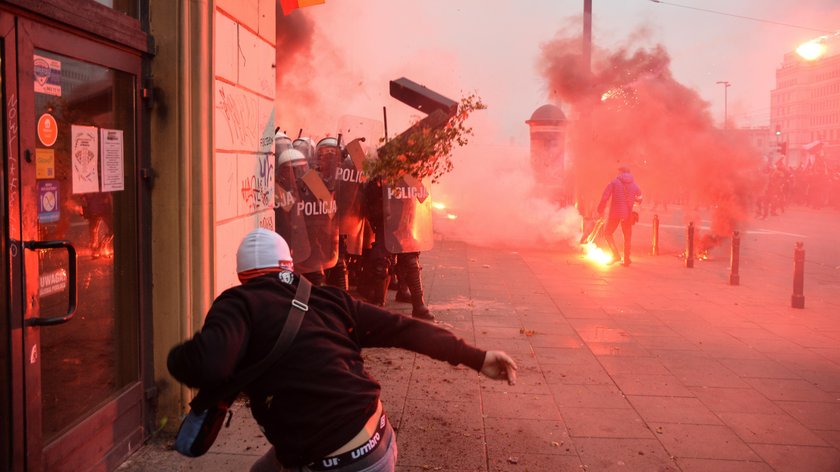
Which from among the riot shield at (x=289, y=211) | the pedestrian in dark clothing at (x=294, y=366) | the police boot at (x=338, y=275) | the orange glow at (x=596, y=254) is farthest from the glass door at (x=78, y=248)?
the orange glow at (x=596, y=254)

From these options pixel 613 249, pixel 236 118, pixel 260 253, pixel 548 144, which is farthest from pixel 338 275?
pixel 548 144

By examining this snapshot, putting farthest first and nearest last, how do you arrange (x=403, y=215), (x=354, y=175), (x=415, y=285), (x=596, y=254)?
(x=596, y=254) → (x=415, y=285) → (x=403, y=215) → (x=354, y=175)

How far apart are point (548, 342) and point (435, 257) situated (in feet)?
21.6

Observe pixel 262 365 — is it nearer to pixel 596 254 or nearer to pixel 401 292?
pixel 401 292

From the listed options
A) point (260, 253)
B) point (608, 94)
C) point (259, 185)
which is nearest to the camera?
point (260, 253)

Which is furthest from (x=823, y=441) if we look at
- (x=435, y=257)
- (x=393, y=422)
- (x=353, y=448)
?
(x=435, y=257)

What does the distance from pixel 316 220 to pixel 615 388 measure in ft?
10.0

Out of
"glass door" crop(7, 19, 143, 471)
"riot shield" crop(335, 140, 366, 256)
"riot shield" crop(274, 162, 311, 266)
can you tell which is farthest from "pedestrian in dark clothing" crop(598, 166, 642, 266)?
"glass door" crop(7, 19, 143, 471)

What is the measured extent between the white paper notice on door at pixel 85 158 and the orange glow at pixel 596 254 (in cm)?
1094

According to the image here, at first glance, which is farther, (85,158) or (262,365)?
(85,158)

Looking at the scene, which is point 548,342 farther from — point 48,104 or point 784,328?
point 48,104

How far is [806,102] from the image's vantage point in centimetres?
7500

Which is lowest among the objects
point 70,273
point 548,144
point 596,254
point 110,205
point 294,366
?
point 596,254

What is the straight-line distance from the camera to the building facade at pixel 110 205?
3156mm
